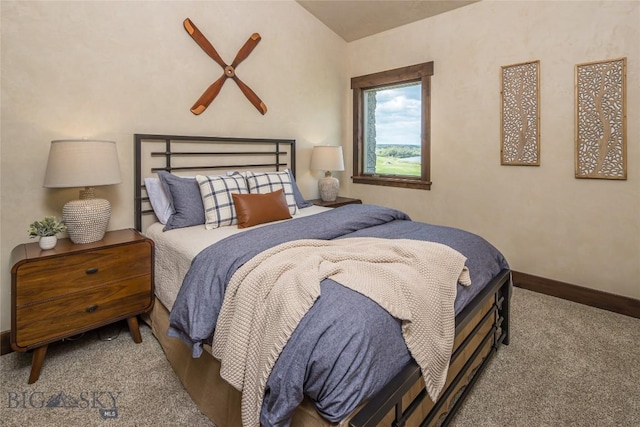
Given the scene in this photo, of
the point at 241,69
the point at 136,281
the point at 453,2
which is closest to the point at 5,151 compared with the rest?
the point at 136,281

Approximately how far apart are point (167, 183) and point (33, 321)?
3.71 feet

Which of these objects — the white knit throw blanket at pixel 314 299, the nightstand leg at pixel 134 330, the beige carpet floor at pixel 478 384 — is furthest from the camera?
the nightstand leg at pixel 134 330

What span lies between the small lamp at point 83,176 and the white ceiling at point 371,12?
263cm

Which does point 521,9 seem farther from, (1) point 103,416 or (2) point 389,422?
(1) point 103,416

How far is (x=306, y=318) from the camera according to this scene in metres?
1.17

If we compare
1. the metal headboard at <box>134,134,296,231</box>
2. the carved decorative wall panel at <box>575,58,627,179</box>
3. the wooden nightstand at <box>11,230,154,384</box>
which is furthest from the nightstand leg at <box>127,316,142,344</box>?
the carved decorative wall panel at <box>575,58,627,179</box>

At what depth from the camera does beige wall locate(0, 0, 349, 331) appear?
6.89 feet

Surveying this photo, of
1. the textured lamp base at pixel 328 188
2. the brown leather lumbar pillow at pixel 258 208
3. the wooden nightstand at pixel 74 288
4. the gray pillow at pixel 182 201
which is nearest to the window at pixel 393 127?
the textured lamp base at pixel 328 188

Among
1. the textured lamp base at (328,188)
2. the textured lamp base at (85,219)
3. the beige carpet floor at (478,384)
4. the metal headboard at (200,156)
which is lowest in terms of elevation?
the beige carpet floor at (478,384)

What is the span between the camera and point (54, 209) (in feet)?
7.41

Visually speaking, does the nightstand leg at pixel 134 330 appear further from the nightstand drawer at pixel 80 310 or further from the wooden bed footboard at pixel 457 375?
the wooden bed footboard at pixel 457 375

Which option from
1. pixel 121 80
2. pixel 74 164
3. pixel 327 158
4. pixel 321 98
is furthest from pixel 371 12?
pixel 74 164

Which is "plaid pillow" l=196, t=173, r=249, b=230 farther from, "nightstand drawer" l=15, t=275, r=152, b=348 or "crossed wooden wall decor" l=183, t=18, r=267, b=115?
"crossed wooden wall decor" l=183, t=18, r=267, b=115

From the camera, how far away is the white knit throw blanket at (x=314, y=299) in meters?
1.21
